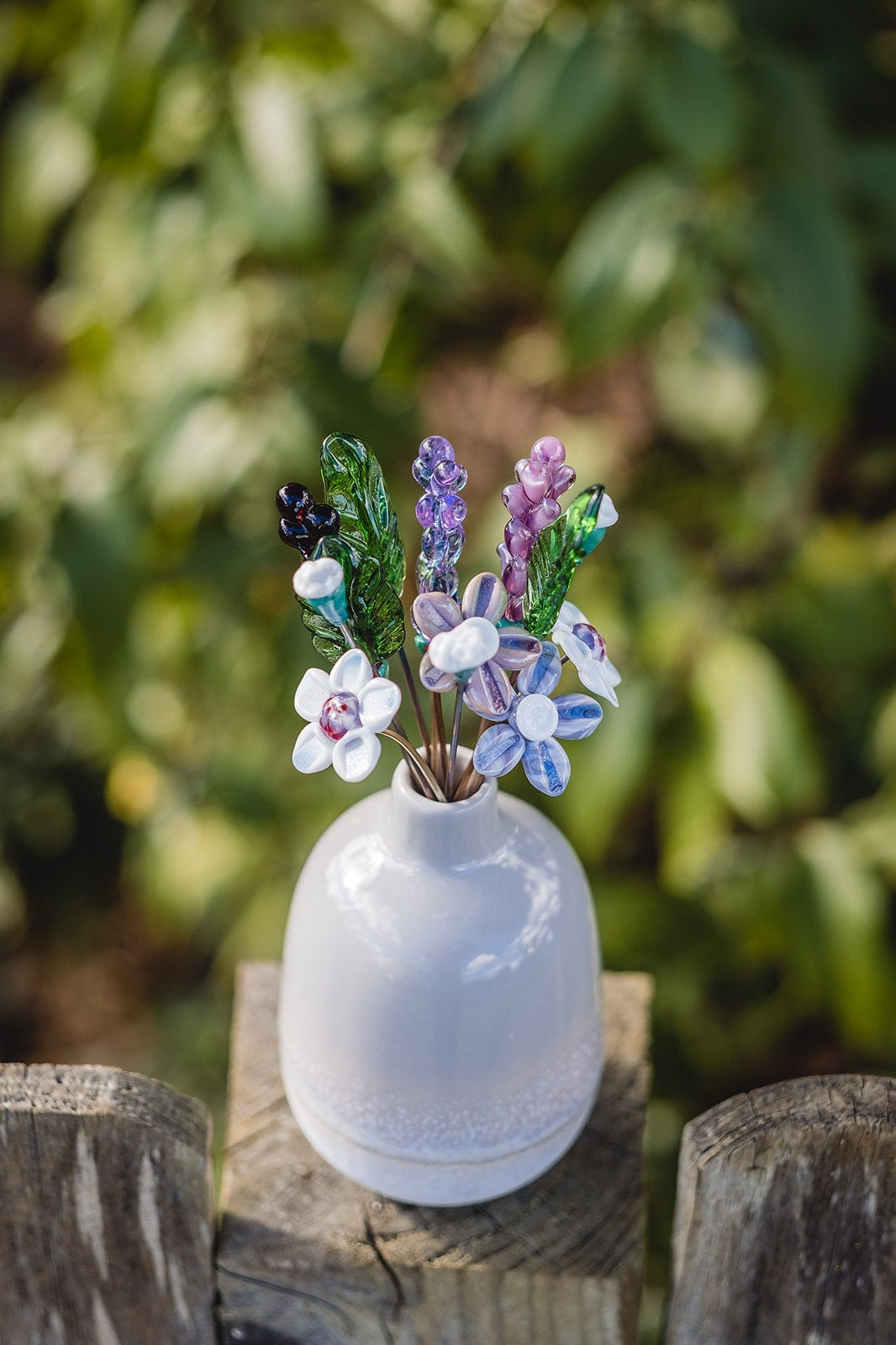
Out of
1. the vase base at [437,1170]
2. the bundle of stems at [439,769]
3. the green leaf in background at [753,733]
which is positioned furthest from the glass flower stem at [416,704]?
the green leaf in background at [753,733]

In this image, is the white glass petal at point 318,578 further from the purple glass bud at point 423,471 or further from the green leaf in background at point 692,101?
the green leaf in background at point 692,101

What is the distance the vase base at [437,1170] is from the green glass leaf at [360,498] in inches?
12.4

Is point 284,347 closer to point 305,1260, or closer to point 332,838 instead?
point 332,838

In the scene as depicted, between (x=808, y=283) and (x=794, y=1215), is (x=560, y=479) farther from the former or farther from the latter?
(x=808, y=283)

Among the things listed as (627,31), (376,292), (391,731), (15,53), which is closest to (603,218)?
(627,31)

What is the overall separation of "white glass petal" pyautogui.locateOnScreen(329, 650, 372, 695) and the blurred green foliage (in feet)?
2.41

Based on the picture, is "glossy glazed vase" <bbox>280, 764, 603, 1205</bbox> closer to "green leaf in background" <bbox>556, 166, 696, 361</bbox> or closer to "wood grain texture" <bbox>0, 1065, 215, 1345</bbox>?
"wood grain texture" <bbox>0, 1065, 215, 1345</bbox>

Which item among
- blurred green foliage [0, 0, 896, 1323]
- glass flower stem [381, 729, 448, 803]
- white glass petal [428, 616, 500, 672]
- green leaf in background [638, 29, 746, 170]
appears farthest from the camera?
blurred green foliage [0, 0, 896, 1323]

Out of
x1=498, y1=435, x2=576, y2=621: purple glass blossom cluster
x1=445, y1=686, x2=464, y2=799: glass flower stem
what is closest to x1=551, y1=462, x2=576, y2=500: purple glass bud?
x1=498, y1=435, x2=576, y2=621: purple glass blossom cluster

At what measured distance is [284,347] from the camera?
143 centimetres

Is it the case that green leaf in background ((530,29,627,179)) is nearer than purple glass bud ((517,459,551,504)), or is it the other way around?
purple glass bud ((517,459,551,504))

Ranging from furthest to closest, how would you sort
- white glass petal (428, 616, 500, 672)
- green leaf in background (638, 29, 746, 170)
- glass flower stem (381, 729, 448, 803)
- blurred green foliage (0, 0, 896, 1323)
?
1. blurred green foliage (0, 0, 896, 1323)
2. green leaf in background (638, 29, 746, 170)
3. glass flower stem (381, 729, 448, 803)
4. white glass petal (428, 616, 500, 672)

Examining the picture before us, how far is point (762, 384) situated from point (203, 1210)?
1272 mm

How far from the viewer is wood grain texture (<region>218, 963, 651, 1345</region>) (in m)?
0.67
